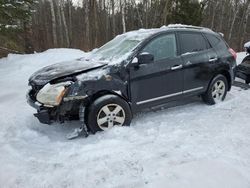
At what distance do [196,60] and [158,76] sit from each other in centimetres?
108

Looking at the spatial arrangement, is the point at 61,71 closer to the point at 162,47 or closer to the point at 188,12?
the point at 162,47

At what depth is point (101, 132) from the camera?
184 inches

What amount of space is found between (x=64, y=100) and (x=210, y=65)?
10.8ft

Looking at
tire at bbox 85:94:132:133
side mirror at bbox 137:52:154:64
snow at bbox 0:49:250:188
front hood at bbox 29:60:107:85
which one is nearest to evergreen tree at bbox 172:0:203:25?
snow at bbox 0:49:250:188

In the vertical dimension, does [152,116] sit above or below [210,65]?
below

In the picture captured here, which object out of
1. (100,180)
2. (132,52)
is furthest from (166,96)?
(100,180)

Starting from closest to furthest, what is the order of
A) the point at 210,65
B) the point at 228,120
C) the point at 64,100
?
the point at 64,100 → the point at 228,120 → the point at 210,65

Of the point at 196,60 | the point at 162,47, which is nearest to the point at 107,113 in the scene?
the point at 162,47

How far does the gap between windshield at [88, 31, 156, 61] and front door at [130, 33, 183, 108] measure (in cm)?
25

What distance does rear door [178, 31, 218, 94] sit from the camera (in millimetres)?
5750

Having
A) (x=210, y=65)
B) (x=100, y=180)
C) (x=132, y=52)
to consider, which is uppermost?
(x=132, y=52)

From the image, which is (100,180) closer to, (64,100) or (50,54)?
(64,100)

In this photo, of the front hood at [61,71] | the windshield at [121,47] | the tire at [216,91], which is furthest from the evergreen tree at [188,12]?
the front hood at [61,71]

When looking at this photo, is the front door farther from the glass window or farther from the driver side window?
the glass window
